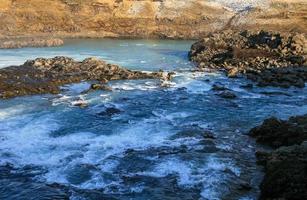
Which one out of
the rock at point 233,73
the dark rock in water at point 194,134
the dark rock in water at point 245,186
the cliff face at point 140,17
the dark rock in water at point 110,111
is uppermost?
the cliff face at point 140,17

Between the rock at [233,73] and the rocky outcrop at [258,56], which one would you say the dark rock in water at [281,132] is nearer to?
the rocky outcrop at [258,56]

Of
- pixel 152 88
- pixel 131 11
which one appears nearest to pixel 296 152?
pixel 152 88

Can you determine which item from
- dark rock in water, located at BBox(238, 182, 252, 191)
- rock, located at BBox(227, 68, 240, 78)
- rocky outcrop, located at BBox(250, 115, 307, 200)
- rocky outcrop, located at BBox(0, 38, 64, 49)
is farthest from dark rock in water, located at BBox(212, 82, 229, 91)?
rocky outcrop, located at BBox(0, 38, 64, 49)

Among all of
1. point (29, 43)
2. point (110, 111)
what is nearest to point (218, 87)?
point (110, 111)

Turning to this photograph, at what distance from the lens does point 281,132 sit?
1834 cm

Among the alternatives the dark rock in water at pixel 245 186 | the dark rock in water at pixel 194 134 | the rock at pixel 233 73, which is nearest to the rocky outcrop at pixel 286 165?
the dark rock in water at pixel 245 186

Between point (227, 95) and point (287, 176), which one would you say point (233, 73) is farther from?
point (287, 176)

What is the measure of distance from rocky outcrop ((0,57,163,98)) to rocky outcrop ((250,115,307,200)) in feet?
45.9

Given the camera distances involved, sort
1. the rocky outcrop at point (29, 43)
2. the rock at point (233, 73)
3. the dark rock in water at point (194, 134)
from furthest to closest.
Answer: the rocky outcrop at point (29, 43)
the rock at point (233, 73)
the dark rock in water at point (194, 134)

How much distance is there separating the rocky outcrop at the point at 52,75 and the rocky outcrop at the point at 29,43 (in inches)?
544

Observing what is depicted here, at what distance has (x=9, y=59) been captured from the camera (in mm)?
39594

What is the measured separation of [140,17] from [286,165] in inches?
2101

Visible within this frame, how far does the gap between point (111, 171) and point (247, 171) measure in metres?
4.62

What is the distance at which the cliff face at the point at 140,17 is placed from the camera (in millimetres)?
59688
